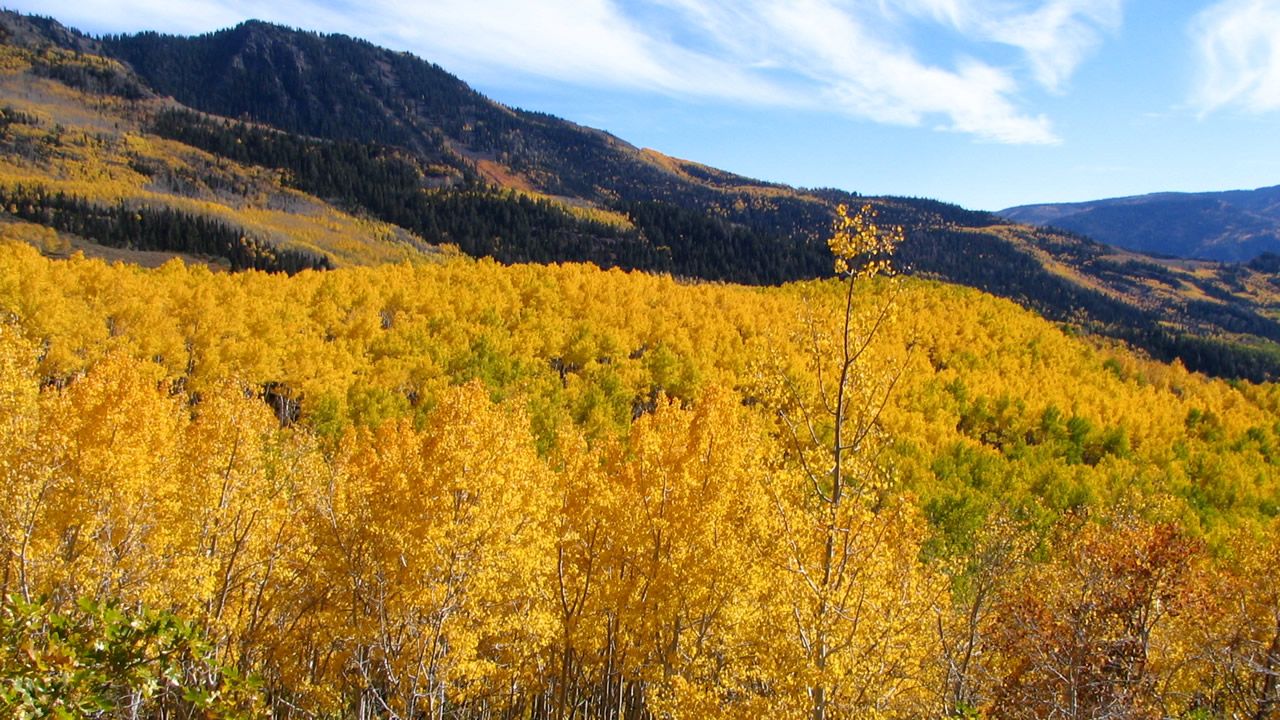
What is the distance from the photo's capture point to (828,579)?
956 cm

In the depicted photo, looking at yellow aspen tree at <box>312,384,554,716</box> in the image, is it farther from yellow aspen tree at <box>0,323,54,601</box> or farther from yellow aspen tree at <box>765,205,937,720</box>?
yellow aspen tree at <box>765,205,937,720</box>

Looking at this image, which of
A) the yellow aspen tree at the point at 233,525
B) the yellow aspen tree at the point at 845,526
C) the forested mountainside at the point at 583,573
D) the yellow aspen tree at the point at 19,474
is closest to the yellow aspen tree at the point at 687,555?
the forested mountainside at the point at 583,573

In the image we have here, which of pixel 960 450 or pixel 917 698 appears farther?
pixel 960 450

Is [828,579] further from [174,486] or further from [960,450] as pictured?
[960,450]

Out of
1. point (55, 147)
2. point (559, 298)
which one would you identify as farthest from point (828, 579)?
point (55, 147)

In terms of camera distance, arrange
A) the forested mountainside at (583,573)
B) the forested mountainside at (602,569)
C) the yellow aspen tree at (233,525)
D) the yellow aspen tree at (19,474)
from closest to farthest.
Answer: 1. the forested mountainside at (602,569)
2. the forested mountainside at (583,573)
3. the yellow aspen tree at (19,474)
4. the yellow aspen tree at (233,525)

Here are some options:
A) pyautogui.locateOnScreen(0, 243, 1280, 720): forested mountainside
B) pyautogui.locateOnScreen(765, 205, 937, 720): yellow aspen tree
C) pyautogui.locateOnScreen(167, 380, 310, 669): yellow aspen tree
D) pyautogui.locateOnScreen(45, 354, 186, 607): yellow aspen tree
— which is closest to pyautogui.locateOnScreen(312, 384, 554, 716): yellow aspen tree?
pyautogui.locateOnScreen(0, 243, 1280, 720): forested mountainside

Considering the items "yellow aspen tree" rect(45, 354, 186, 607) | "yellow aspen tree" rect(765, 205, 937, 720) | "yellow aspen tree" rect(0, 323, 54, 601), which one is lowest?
"yellow aspen tree" rect(45, 354, 186, 607)

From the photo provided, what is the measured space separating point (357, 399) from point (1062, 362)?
103 m

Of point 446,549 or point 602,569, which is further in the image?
point 602,569

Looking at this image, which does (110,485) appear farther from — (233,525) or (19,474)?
(233,525)

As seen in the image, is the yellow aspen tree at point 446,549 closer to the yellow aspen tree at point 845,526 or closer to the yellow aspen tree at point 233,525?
the yellow aspen tree at point 233,525


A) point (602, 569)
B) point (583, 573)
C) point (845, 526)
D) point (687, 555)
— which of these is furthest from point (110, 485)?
point (845, 526)

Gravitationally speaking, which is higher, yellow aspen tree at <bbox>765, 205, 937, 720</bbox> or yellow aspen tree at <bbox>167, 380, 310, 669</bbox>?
yellow aspen tree at <bbox>765, 205, 937, 720</bbox>
